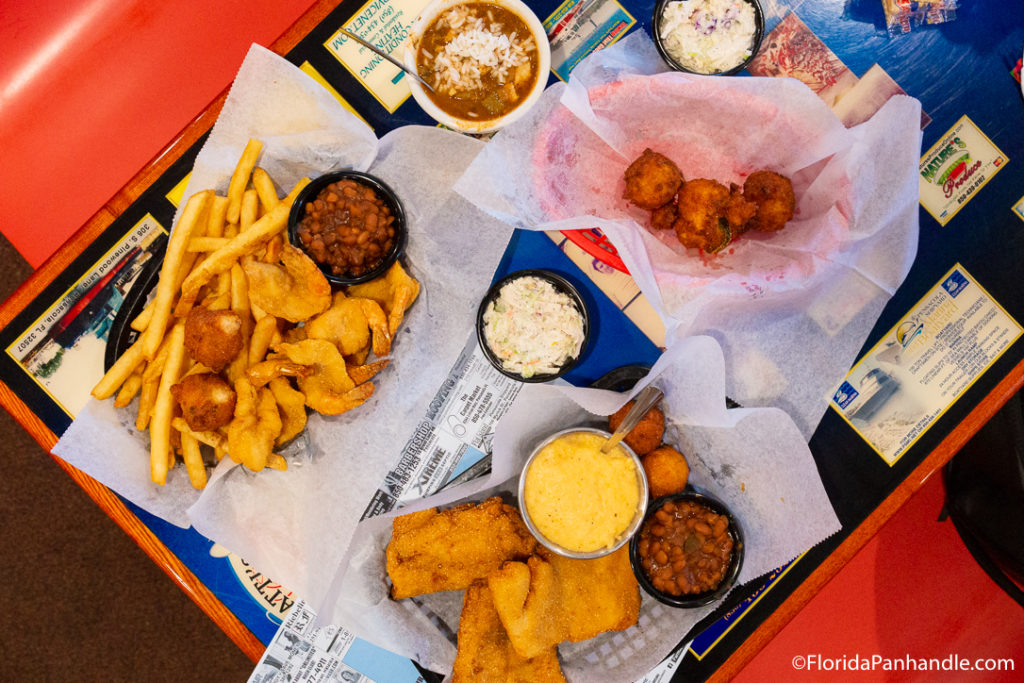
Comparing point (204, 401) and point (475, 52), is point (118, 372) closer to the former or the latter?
point (204, 401)

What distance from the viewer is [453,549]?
1.68 meters

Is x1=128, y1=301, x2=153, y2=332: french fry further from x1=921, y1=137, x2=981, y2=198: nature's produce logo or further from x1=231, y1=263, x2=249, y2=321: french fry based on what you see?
x1=921, y1=137, x2=981, y2=198: nature's produce logo

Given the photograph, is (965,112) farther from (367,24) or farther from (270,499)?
→ (270,499)

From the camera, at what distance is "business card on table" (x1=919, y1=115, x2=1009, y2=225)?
5.65 feet

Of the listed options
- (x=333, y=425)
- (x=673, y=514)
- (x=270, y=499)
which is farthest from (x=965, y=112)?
(x=270, y=499)

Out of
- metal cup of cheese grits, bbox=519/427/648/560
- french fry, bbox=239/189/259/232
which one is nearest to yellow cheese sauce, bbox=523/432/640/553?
metal cup of cheese grits, bbox=519/427/648/560

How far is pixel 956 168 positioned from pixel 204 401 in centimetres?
197

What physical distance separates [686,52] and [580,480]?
3.52 feet

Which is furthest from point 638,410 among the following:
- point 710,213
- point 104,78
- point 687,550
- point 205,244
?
point 104,78

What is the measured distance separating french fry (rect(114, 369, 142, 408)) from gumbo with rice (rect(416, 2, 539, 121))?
3.35 feet

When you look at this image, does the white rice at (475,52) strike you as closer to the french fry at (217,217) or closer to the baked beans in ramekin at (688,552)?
the french fry at (217,217)

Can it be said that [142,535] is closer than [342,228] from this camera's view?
No

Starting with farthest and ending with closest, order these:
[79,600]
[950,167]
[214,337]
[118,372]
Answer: [79,600] → [950,167] → [118,372] → [214,337]

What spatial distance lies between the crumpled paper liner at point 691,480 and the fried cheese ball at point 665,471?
0.21ft
